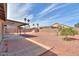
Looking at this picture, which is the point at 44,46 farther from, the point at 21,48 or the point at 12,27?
the point at 12,27

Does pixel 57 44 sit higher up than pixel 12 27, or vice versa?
pixel 12 27

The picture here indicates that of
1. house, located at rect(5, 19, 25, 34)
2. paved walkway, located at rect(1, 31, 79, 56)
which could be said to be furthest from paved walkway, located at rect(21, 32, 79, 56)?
house, located at rect(5, 19, 25, 34)

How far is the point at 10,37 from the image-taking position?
98.5 inches

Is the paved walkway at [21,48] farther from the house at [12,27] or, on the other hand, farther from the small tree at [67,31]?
the small tree at [67,31]

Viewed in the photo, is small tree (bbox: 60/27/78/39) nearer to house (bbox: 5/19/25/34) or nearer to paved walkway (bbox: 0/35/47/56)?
paved walkway (bbox: 0/35/47/56)

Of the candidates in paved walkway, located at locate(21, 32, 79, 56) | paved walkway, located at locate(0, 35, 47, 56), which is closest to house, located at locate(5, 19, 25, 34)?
paved walkway, located at locate(0, 35, 47, 56)

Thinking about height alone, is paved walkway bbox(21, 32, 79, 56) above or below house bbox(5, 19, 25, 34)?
below

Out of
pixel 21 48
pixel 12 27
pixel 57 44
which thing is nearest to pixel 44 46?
pixel 57 44

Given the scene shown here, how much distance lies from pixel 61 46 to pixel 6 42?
2.04ft

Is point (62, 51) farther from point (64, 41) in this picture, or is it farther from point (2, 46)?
point (2, 46)

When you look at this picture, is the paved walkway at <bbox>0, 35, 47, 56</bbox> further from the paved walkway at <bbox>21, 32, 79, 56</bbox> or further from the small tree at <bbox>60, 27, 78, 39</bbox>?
the small tree at <bbox>60, 27, 78, 39</bbox>

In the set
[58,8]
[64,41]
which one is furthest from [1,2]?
[64,41]

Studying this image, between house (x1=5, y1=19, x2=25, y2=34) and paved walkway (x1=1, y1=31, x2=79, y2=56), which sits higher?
house (x1=5, y1=19, x2=25, y2=34)

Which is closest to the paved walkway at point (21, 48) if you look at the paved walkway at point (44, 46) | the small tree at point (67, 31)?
the paved walkway at point (44, 46)
